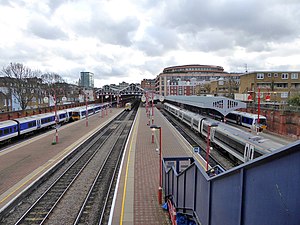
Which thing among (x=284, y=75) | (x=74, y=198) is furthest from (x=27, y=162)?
(x=284, y=75)

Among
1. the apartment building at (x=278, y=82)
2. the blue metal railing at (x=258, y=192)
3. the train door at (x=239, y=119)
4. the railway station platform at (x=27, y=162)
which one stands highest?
the apartment building at (x=278, y=82)

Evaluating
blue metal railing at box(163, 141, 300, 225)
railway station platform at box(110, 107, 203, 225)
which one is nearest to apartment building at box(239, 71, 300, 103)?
railway station platform at box(110, 107, 203, 225)

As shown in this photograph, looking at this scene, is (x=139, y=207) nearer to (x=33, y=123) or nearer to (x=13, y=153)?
(x=13, y=153)

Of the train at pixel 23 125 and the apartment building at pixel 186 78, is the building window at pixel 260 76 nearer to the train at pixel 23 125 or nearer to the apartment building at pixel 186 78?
the train at pixel 23 125

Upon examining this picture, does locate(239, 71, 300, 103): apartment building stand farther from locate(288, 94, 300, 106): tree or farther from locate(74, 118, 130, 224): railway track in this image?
locate(74, 118, 130, 224): railway track

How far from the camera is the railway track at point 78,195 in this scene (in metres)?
11.1

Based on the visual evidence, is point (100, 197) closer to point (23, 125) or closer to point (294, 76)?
point (23, 125)

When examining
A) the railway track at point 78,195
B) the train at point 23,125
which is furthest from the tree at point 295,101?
the train at point 23,125

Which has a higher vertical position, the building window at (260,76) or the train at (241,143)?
the building window at (260,76)

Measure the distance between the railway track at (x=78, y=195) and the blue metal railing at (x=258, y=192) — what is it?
301 inches

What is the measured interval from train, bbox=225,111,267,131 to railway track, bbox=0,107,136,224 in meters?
21.0

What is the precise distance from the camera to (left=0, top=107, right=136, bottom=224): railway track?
1107 centimetres

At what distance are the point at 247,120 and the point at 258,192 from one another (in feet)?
116

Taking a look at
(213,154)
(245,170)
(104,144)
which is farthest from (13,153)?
(245,170)
